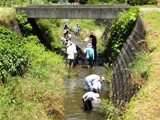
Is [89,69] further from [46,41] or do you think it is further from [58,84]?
[58,84]

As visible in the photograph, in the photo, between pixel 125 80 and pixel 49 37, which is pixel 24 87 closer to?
pixel 125 80

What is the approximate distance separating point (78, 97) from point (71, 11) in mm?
9372

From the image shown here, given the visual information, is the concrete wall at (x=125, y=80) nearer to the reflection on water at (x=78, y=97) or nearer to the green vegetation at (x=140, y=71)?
the green vegetation at (x=140, y=71)

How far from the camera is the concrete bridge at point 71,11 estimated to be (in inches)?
1001

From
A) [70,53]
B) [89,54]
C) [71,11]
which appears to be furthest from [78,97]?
[71,11]

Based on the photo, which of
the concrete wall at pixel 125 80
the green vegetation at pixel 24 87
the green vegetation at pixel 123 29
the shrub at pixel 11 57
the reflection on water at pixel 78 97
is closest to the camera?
the green vegetation at pixel 24 87

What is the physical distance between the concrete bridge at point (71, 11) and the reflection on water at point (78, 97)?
384cm

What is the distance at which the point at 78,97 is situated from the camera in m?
17.7

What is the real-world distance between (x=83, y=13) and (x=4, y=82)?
1286 cm

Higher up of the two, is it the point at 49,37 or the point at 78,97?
the point at 49,37

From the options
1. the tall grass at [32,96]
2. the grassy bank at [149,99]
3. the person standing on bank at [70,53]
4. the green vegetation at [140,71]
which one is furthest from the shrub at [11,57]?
the person standing on bank at [70,53]

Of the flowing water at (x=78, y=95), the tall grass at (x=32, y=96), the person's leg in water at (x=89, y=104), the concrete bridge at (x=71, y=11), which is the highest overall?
the concrete bridge at (x=71, y=11)

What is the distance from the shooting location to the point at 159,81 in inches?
462

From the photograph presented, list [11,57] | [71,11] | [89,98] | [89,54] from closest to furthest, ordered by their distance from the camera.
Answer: [11,57], [89,98], [89,54], [71,11]
